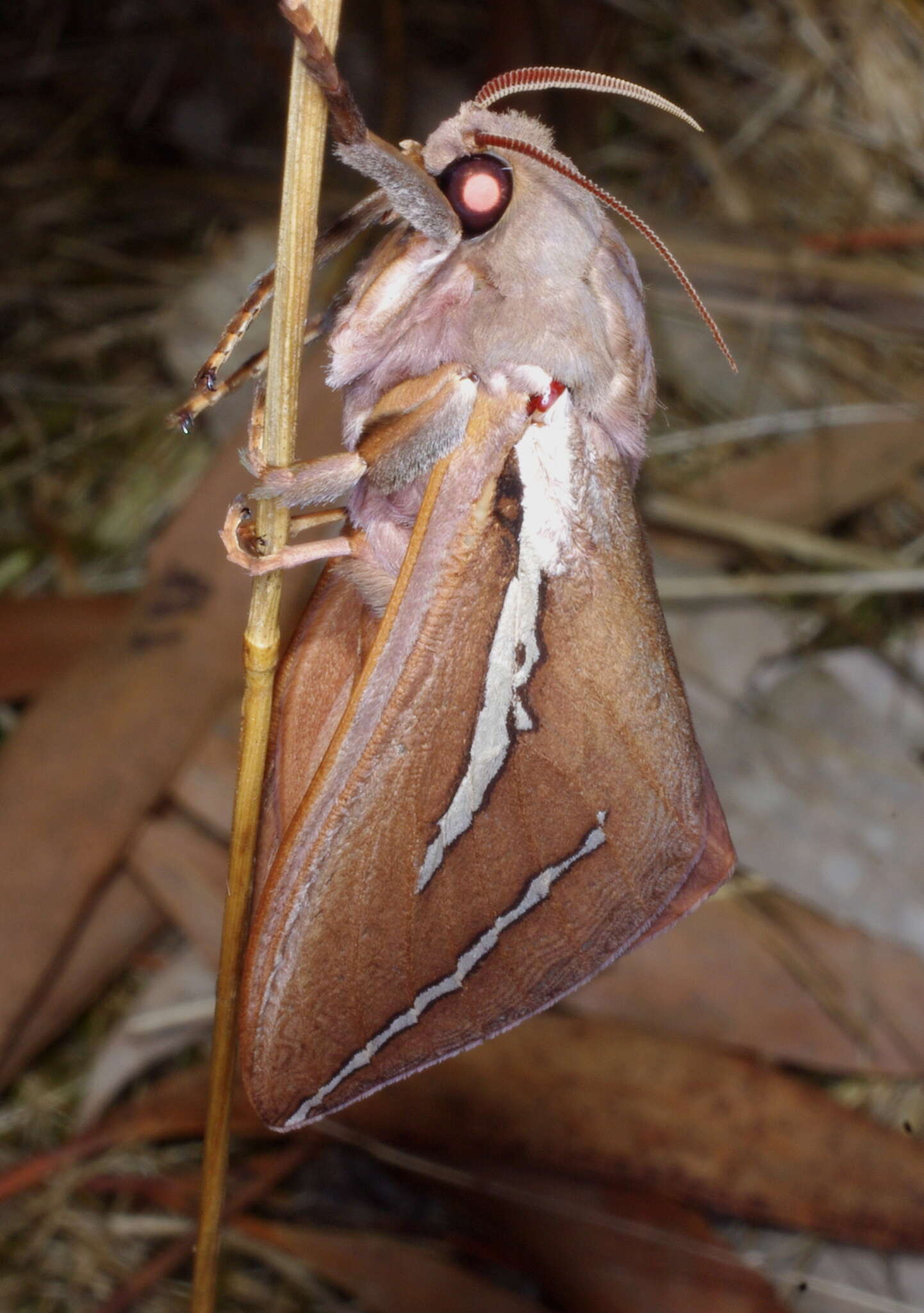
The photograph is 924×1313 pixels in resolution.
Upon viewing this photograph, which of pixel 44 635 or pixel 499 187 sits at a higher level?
pixel 499 187

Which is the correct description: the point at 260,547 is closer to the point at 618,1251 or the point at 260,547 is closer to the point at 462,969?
the point at 462,969

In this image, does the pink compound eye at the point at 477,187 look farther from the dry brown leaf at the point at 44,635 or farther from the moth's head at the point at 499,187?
the dry brown leaf at the point at 44,635

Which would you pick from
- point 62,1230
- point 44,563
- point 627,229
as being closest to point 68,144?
point 44,563

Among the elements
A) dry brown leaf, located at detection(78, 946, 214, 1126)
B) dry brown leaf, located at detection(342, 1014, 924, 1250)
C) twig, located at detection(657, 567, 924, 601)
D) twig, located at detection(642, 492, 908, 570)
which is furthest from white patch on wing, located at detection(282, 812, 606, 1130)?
twig, located at detection(642, 492, 908, 570)

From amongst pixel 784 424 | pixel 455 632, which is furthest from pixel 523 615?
pixel 784 424

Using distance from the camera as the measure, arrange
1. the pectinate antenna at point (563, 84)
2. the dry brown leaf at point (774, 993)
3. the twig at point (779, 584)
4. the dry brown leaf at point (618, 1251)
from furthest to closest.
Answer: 1. the twig at point (779, 584)
2. the dry brown leaf at point (774, 993)
3. the dry brown leaf at point (618, 1251)
4. the pectinate antenna at point (563, 84)

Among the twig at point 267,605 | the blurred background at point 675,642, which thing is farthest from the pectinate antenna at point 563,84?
the blurred background at point 675,642
